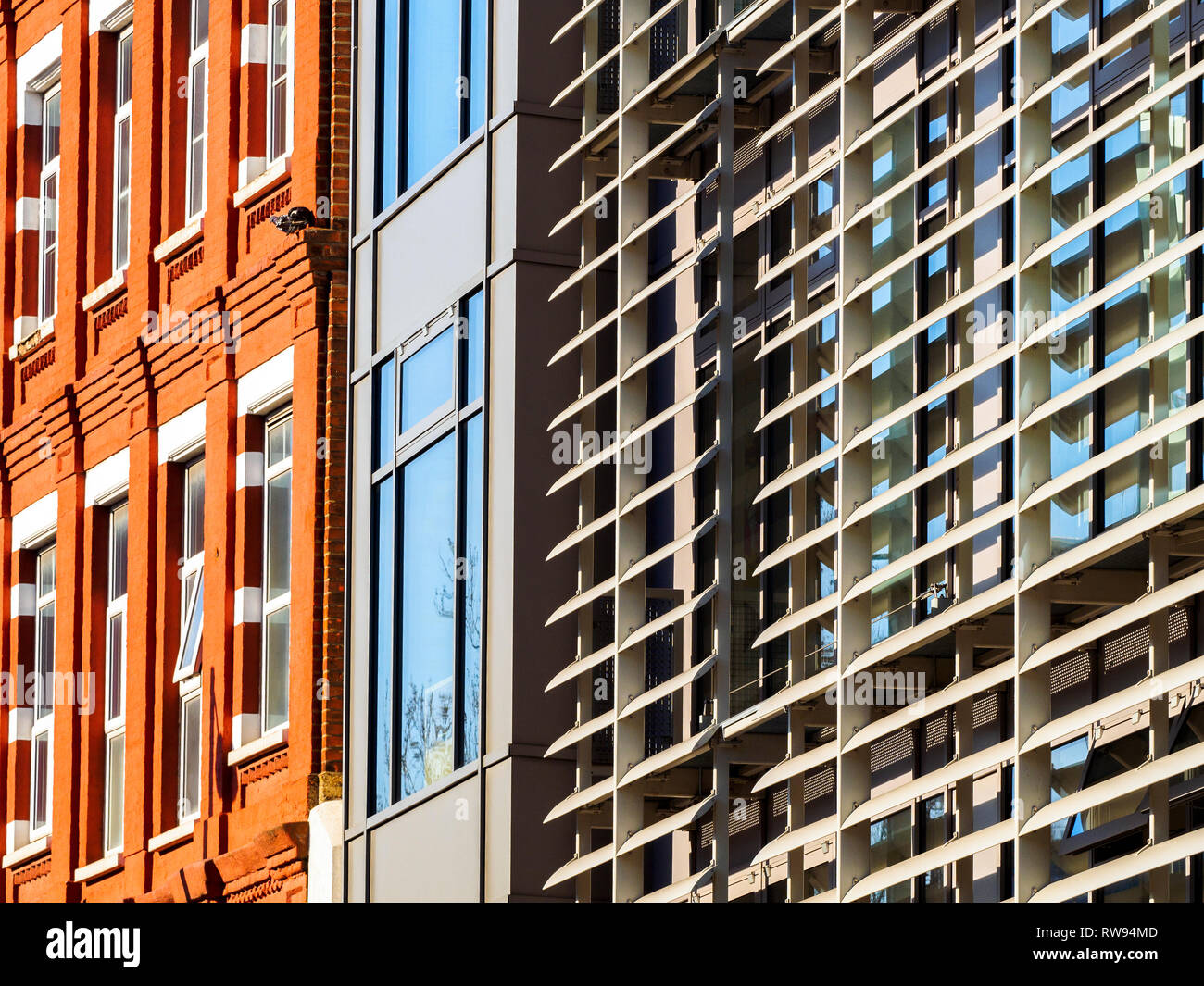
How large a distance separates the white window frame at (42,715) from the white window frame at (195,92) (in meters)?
3.85

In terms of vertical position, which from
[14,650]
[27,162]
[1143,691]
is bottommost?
[1143,691]

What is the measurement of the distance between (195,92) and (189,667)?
15.1 ft

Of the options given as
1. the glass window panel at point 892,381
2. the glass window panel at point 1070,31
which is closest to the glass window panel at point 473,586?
the glass window panel at point 892,381

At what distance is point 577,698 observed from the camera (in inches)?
577

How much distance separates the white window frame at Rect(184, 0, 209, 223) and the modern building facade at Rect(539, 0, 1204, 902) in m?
7.75

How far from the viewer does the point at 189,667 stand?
21672 mm

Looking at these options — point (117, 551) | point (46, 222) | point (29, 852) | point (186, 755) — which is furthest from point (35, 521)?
point (186, 755)

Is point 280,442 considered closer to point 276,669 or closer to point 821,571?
point 276,669

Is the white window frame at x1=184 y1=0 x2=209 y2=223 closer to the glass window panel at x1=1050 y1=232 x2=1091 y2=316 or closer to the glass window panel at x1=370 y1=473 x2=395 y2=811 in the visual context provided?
the glass window panel at x1=370 y1=473 x2=395 y2=811

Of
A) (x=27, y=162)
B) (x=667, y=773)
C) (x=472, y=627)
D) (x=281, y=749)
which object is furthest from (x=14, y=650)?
(x=667, y=773)

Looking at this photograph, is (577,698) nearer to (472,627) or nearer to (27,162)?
(472,627)

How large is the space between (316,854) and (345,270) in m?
3.97

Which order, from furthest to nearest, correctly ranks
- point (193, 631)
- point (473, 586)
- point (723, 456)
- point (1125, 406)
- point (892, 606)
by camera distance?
point (193, 631), point (473, 586), point (723, 456), point (892, 606), point (1125, 406)

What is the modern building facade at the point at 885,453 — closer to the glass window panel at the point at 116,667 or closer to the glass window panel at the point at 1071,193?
the glass window panel at the point at 1071,193
